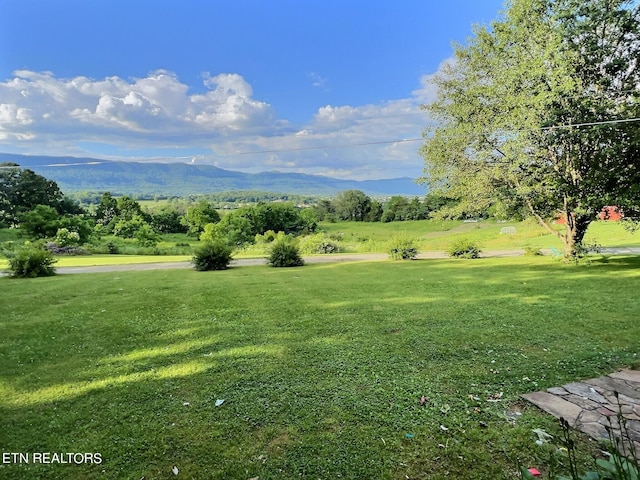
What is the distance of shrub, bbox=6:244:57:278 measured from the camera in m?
11.7

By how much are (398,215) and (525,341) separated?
51210mm

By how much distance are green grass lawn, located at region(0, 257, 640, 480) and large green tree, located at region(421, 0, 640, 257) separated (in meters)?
4.59

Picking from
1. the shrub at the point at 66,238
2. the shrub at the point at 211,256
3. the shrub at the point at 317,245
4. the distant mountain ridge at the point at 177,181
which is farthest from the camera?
the shrub at the point at 66,238

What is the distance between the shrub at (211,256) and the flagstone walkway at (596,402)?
1284 centimetres

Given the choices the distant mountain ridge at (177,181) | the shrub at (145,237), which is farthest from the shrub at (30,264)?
the shrub at (145,237)

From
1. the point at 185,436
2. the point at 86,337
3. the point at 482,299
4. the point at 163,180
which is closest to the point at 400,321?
the point at 482,299

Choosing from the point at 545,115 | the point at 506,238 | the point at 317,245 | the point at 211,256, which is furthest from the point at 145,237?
the point at 545,115

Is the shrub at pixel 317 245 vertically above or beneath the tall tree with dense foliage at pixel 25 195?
beneath

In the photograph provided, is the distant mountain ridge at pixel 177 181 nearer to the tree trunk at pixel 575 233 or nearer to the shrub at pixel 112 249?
the tree trunk at pixel 575 233

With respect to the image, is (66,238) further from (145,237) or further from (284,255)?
(284,255)

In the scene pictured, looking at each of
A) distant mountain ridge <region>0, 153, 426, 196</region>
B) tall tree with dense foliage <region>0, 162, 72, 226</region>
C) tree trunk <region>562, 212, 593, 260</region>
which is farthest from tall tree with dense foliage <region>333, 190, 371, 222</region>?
tree trunk <region>562, 212, 593, 260</region>

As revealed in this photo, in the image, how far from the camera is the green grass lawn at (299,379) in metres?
2.19

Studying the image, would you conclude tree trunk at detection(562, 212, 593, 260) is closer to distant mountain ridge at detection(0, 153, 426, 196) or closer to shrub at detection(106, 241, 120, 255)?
distant mountain ridge at detection(0, 153, 426, 196)

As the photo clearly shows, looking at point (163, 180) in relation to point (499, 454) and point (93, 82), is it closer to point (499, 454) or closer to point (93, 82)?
point (93, 82)
